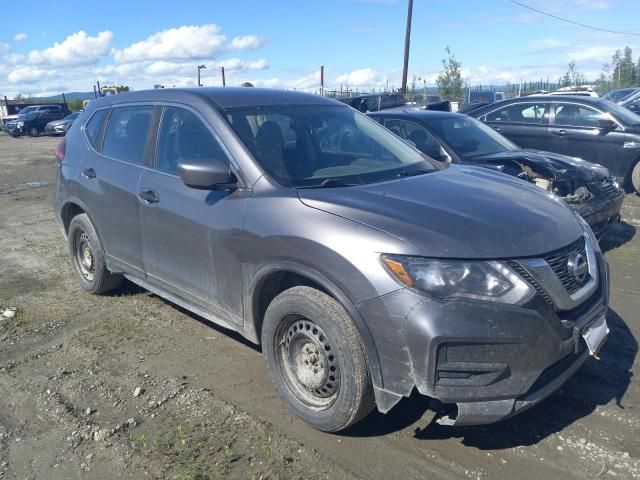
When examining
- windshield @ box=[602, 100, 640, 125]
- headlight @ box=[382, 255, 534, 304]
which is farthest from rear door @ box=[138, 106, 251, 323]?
windshield @ box=[602, 100, 640, 125]

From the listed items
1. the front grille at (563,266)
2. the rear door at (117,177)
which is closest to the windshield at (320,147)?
the rear door at (117,177)

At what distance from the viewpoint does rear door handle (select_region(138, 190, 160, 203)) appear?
13.2ft

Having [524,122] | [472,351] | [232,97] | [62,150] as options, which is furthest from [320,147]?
[524,122]

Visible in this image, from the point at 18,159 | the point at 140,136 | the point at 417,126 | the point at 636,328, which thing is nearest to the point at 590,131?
the point at 417,126

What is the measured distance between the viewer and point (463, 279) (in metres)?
2.64

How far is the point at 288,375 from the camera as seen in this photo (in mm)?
3309

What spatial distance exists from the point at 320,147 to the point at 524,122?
7390 millimetres

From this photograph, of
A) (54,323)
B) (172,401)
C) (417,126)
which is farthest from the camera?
(417,126)

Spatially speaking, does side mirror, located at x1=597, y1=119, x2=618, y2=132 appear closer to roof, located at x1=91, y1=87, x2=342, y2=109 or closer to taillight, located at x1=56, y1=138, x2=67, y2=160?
roof, located at x1=91, y1=87, x2=342, y2=109

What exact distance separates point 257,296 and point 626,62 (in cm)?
5335

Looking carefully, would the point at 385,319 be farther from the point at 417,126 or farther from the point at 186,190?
the point at 417,126

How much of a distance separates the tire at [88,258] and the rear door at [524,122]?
7.43 m

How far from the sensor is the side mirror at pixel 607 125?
946 centimetres

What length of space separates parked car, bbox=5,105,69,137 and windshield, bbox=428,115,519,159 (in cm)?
3162
